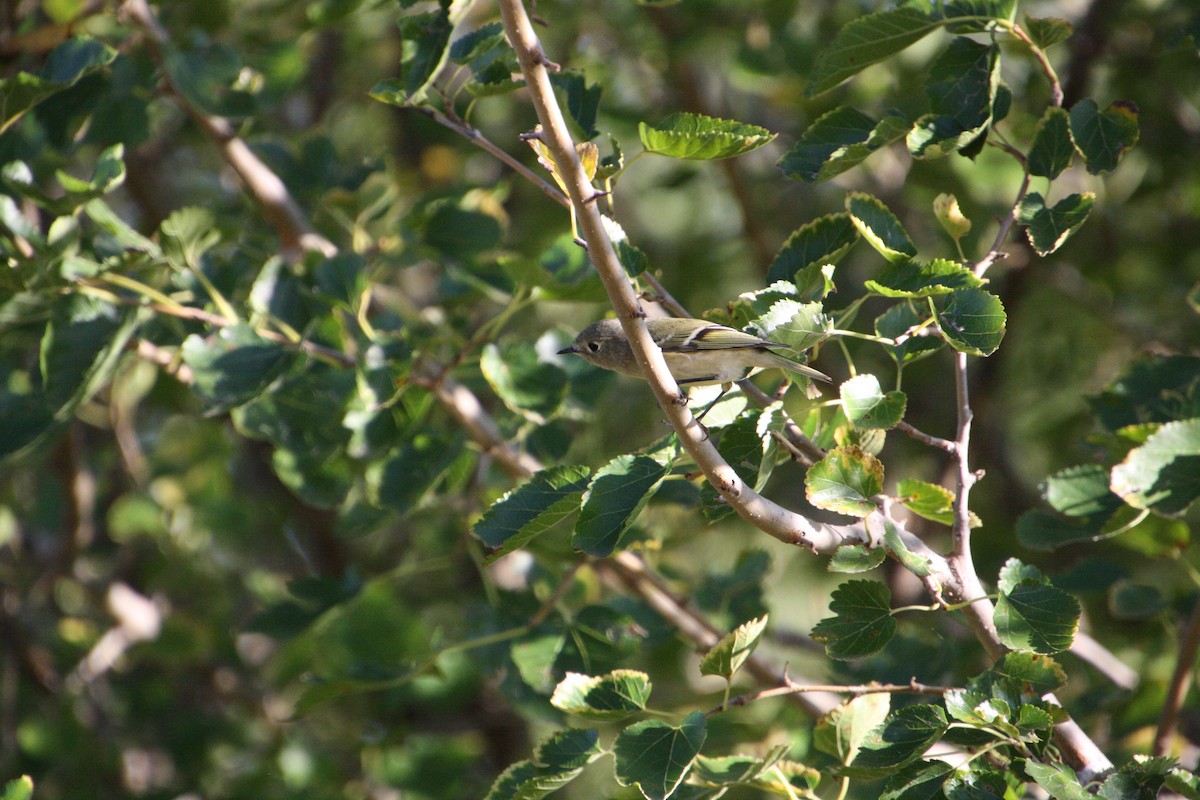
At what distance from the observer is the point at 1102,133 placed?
2.04 meters

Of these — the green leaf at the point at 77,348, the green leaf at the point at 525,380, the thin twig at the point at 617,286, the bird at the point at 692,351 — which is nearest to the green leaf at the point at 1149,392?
the bird at the point at 692,351

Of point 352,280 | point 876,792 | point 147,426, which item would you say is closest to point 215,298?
point 352,280

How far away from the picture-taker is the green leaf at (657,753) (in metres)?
1.72

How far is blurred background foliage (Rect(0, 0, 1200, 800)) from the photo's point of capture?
277cm

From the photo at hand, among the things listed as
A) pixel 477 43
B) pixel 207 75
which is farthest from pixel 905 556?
pixel 207 75

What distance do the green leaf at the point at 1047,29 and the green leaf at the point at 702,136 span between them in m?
0.67

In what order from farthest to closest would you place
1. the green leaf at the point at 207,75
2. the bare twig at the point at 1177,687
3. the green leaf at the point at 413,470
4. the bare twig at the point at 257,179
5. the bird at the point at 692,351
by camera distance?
the bare twig at the point at 257,179 < the green leaf at the point at 207,75 < the green leaf at the point at 413,470 < the bird at the point at 692,351 < the bare twig at the point at 1177,687

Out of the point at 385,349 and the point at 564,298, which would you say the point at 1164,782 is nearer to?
the point at 564,298

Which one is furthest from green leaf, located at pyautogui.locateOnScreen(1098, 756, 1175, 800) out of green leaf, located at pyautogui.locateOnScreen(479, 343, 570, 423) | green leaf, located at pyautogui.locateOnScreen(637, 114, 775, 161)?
green leaf, located at pyautogui.locateOnScreen(479, 343, 570, 423)

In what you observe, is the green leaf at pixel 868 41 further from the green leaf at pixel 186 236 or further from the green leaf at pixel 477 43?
the green leaf at pixel 186 236

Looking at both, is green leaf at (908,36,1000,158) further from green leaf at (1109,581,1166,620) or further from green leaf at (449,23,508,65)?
green leaf at (1109,581,1166,620)

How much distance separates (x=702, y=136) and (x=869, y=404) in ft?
1.71

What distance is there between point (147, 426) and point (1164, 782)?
186 inches

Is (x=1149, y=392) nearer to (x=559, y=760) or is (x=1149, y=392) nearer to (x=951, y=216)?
(x=951, y=216)
